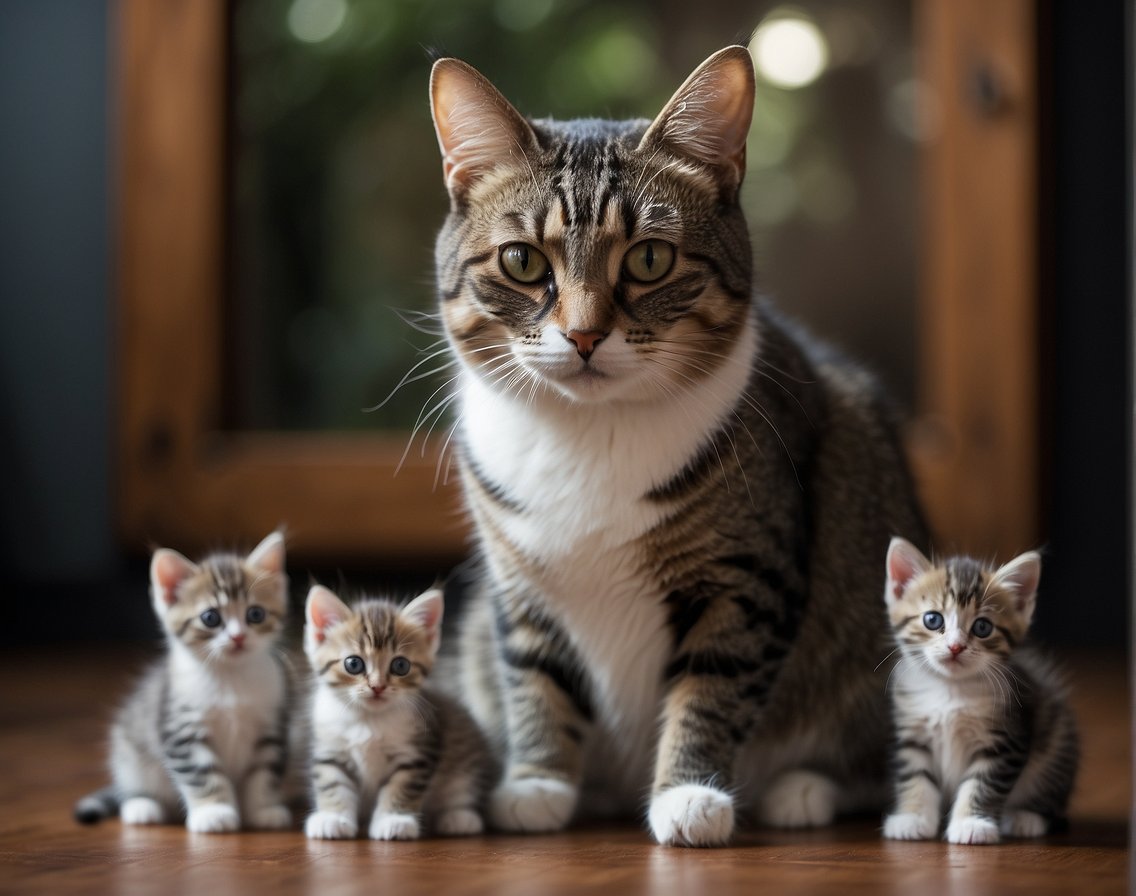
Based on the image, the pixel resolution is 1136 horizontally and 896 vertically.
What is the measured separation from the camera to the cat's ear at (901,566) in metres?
1.48

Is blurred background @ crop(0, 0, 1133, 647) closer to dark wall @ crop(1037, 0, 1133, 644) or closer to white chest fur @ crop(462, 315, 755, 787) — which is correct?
dark wall @ crop(1037, 0, 1133, 644)

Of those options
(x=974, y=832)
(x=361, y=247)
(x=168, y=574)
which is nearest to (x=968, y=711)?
(x=974, y=832)

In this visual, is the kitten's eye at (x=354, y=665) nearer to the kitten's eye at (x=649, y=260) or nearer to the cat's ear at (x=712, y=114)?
the kitten's eye at (x=649, y=260)

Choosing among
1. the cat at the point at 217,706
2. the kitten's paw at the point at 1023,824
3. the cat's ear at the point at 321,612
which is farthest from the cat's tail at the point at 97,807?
the kitten's paw at the point at 1023,824

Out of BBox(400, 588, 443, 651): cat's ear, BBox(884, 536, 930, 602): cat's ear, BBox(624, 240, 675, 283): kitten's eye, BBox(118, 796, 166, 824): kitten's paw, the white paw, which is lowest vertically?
the white paw

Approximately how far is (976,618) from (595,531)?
0.42 metres

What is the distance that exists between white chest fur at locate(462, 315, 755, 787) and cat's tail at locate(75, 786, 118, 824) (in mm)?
584

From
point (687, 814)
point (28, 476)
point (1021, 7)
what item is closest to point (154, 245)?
point (28, 476)

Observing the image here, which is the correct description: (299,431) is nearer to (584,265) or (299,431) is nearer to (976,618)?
(584,265)

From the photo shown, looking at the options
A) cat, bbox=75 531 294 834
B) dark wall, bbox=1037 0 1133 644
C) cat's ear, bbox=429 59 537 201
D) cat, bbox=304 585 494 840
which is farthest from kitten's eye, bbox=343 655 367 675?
dark wall, bbox=1037 0 1133 644

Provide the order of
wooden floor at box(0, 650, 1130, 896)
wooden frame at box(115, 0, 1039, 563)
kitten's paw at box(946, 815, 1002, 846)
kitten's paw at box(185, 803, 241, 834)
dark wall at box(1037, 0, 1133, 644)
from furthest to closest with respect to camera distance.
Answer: wooden frame at box(115, 0, 1039, 563), dark wall at box(1037, 0, 1133, 644), kitten's paw at box(185, 803, 241, 834), kitten's paw at box(946, 815, 1002, 846), wooden floor at box(0, 650, 1130, 896)

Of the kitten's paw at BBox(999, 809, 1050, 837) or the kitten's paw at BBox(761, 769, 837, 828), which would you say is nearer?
the kitten's paw at BBox(999, 809, 1050, 837)

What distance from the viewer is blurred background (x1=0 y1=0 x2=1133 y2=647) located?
3102 mm

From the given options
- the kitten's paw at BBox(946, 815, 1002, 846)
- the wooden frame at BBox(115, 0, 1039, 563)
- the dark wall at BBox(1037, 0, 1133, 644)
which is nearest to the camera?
the kitten's paw at BBox(946, 815, 1002, 846)
